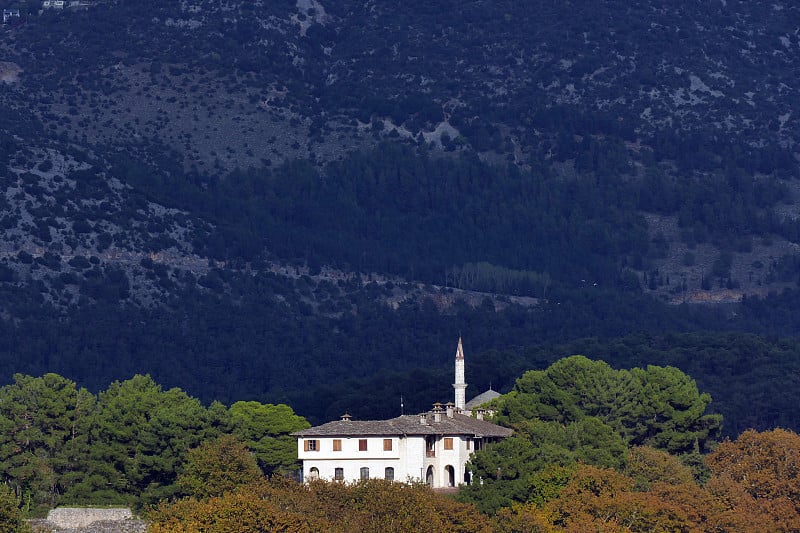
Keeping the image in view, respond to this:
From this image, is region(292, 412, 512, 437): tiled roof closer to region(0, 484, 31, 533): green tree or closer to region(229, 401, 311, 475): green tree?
region(229, 401, 311, 475): green tree

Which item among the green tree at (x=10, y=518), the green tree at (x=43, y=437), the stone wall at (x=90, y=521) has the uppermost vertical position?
the green tree at (x=43, y=437)

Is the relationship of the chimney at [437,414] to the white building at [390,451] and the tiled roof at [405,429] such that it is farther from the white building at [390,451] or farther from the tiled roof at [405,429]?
the white building at [390,451]

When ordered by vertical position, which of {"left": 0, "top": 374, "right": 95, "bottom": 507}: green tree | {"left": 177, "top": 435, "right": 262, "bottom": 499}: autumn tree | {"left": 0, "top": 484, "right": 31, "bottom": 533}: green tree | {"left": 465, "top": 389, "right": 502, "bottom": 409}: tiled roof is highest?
{"left": 465, "top": 389, "right": 502, "bottom": 409}: tiled roof

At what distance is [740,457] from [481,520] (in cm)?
2347

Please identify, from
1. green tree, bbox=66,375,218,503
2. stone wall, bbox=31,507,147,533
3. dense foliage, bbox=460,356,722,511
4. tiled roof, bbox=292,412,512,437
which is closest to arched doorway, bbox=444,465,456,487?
tiled roof, bbox=292,412,512,437

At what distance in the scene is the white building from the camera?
137125 millimetres

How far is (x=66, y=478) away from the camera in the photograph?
5384 inches

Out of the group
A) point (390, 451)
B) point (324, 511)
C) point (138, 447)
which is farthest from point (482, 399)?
point (324, 511)

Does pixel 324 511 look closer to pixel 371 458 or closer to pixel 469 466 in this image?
pixel 469 466

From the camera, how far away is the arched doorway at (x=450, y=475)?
456 feet

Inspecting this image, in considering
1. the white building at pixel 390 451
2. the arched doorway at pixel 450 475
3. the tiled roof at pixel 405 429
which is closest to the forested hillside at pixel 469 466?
the tiled roof at pixel 405 429

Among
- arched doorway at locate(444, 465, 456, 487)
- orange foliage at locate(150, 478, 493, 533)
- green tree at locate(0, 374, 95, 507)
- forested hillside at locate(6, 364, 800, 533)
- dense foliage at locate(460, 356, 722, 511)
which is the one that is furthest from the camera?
dense foliage at locate(460, 356, 722, 511)

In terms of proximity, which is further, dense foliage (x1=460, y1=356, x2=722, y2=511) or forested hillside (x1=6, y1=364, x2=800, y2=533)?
dense foliage (x1=460, y1=356, x2=722, y2=511)

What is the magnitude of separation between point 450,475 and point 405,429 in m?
3.67
